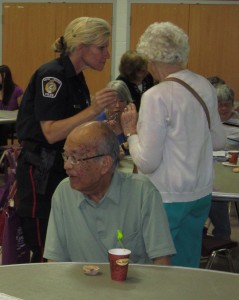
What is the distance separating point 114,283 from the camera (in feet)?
5.90

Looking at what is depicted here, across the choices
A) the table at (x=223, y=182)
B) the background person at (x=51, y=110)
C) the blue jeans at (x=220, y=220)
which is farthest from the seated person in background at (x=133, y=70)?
the background person at (x=51, y=110)

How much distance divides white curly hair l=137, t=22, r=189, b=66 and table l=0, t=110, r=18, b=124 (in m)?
4.15

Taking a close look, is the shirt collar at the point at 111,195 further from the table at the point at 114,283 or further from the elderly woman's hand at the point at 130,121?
the elderly woman's hand at the point at 130,121

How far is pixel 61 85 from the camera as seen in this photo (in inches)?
114

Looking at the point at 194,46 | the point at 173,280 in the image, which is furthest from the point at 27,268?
the point at 194,46

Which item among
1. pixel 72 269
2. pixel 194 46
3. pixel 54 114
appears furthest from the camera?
pixel 194 46

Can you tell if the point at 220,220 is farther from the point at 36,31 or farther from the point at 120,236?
the point at 36,31

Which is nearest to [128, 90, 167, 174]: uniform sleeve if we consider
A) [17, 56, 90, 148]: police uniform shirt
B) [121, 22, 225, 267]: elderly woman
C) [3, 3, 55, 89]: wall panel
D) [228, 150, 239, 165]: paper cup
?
[121, 22, 225, 267]: elderly woman

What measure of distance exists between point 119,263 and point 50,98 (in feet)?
4.14

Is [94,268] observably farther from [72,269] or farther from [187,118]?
[187,118]

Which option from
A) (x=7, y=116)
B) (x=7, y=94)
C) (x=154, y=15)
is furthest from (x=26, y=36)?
(x=7, y=116)

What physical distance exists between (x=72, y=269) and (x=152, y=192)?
46 cm

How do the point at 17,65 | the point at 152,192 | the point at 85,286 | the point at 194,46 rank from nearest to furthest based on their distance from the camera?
the point at 85,286 < the point at 152,192 < the point at 194,46 < the point at 17,65

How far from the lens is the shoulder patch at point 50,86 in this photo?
2855 millimetres
